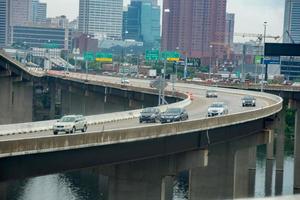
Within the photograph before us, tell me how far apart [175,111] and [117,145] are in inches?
724

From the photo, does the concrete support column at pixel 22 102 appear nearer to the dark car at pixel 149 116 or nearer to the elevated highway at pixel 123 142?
the elevated highway at pixel 123 142

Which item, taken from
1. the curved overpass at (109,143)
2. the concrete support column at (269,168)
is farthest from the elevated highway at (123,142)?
the concrete support column at (269,168)

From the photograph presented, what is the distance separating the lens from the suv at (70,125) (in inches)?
2063

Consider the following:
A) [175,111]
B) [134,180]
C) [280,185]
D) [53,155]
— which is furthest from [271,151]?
[53,155]

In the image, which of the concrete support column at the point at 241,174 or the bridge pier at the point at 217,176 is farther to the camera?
the concrete support column at the point at 241,174

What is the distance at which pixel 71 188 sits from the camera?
9169 cm

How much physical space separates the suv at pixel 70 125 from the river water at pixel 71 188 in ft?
100

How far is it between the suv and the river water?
30498 mm

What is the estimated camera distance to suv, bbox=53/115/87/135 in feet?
172

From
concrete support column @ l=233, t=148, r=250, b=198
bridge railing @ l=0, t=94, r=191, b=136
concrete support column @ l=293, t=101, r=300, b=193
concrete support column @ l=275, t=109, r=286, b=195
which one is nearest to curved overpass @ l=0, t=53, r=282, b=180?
bridge railing @ l=0, t=94, r=191, b=136

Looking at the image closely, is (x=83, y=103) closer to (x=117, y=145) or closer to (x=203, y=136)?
(x=203, y=136)

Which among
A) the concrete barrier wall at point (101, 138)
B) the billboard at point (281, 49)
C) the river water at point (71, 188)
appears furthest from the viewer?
the billboard at point (281, 49)

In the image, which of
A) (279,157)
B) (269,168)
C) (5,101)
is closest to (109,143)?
(279,157)

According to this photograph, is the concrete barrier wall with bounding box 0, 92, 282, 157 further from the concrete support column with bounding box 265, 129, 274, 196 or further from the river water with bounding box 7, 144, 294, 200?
the river water with bounding box 7, 144, 294, 200
